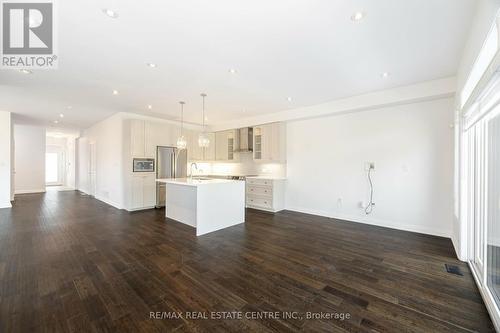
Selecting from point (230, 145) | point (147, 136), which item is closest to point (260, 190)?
Result: point (230, 145)

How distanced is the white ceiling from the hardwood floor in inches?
109

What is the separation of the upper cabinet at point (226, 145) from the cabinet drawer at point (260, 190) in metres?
1.29

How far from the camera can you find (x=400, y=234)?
12.9 feet

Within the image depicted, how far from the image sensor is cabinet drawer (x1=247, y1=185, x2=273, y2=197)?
5711 millimetres

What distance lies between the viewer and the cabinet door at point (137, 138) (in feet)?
18.4

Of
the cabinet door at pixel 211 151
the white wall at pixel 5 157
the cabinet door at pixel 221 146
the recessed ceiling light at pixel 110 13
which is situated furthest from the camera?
the cabinet door at pixel 211 151

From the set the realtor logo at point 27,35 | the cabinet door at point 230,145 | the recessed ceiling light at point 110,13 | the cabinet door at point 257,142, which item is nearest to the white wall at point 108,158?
the realtor logo at point 27,35

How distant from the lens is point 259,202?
595cm

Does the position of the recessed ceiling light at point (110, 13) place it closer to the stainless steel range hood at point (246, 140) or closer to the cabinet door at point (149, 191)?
the cabinet door at point (149, 191)

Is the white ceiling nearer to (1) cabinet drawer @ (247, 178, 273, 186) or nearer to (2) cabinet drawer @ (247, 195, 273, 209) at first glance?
(1) cabinet drawer @ (247, 178, 273, 186)

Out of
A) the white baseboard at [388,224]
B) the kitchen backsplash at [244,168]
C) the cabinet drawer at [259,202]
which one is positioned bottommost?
the white baseboard at [388,224]

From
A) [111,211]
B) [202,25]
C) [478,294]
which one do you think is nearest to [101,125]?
[111,211]

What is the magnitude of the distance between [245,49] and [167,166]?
4.62 metres

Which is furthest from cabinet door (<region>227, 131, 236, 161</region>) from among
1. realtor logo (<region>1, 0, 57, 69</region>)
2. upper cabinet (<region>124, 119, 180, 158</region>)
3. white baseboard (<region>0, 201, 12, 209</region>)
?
white baseboard (<region>0, 201, 12, 209</region>)
